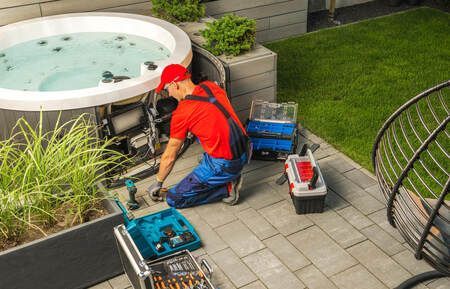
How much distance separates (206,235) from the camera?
4844 millimetres

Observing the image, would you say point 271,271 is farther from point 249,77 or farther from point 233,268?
point 249,77

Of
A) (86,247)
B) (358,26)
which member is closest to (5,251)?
(86,247)

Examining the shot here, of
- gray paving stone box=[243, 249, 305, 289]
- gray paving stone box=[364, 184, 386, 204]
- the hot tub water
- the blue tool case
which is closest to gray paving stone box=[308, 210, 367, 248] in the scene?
gray paving stone box=[364, 184, 386, 204]

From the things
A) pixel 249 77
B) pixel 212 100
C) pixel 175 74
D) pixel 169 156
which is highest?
pixel 175 74

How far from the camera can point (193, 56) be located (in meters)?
6.54

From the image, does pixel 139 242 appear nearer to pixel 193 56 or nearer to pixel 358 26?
pixel 193 56

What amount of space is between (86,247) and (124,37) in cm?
382

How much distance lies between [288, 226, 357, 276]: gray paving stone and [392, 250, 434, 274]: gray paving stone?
1.17ft

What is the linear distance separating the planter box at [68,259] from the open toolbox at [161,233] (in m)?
0.21

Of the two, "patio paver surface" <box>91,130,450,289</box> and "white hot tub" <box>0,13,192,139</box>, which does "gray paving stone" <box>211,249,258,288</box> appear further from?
"white hot tub" <box>0,13,192,139</box>

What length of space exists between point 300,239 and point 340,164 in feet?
4.06

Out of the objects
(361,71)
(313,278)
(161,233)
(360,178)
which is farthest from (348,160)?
(361,71)

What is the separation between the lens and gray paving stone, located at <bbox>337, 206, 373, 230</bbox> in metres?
4.91

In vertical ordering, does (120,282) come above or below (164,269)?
below
